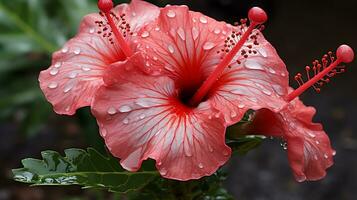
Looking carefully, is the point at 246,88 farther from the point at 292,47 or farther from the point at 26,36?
the point at 292,47

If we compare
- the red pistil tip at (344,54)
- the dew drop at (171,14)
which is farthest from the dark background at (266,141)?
the red pistil tip at (344,54)

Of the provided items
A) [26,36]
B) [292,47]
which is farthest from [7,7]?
[292,47]

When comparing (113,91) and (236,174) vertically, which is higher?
(113,91)

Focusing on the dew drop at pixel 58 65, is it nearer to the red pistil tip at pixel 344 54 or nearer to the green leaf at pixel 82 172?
the green leaf at pixel 82 172

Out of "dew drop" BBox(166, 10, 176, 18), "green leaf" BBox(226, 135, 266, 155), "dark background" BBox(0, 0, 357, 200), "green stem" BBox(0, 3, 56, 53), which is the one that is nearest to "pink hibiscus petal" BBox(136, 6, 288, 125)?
"dew drop" BBox(166, 10, 176, 18)

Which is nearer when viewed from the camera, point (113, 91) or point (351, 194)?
point (113, 91)

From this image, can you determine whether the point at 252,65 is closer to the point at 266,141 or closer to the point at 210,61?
the point at 210,61

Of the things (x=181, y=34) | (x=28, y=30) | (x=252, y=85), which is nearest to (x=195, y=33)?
(x=181, y=34)
